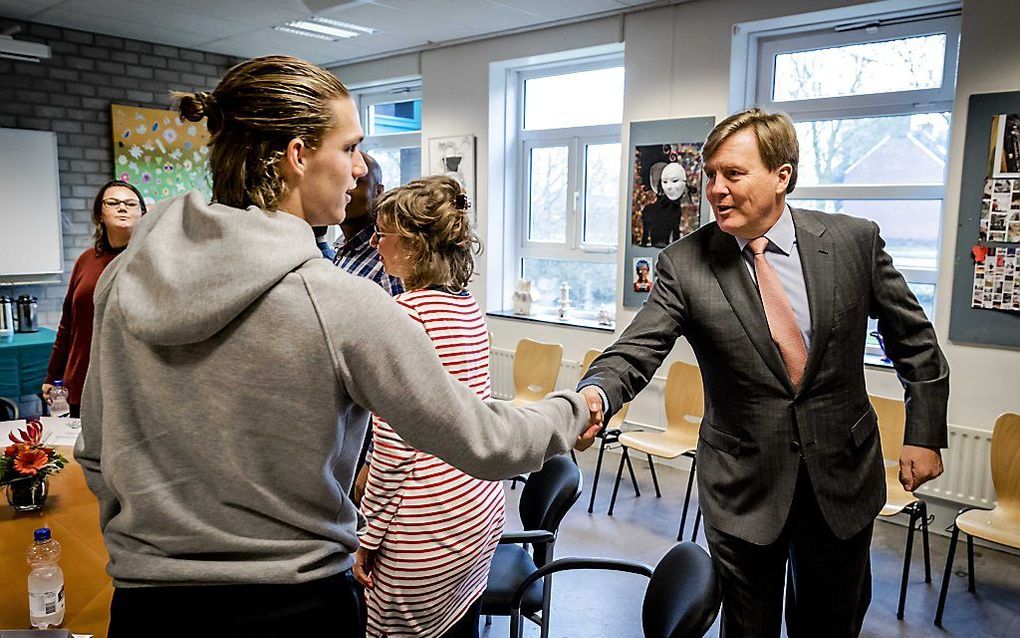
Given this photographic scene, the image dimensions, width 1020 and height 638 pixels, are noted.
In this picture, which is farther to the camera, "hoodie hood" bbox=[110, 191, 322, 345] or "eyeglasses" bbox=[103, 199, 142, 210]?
"eyeglasses" bbox=[103, 199, 142, 210]

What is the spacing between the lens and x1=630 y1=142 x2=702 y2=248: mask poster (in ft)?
14.7

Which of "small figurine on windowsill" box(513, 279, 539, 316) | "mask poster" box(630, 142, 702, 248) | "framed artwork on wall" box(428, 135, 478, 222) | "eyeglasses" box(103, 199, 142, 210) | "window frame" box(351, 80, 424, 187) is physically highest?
"window frame" box(351, 80, 424, 187)

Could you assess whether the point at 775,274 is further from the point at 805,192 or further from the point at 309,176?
the point at 805,192

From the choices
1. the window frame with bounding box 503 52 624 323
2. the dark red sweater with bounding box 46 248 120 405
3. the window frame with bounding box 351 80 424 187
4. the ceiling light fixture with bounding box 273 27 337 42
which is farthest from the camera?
the window frame with bounding box 351 80 424 187

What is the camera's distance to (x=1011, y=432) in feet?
9.95

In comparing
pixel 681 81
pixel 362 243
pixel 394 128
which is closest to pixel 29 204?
pixel 394 128

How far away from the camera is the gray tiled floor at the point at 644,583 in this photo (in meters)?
2.84

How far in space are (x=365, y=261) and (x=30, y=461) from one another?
1053 millimetres

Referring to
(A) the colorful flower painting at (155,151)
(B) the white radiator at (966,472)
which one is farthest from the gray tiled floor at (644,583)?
(A) the colorful flower painting at (155,151)

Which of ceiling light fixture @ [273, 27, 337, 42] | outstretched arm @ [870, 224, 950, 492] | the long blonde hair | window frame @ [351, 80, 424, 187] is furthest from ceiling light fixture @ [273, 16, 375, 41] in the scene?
the long blonde hair

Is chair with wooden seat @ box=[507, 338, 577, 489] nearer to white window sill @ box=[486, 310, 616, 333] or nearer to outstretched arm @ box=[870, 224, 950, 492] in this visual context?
white window sill @ box=[486, 310, 616, 333]

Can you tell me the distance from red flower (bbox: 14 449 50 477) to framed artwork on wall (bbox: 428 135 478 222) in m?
4.05

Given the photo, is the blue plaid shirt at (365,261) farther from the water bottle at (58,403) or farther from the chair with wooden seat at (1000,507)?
the chair with wooden seat at (1000,507)

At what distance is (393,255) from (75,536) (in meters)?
1.10
